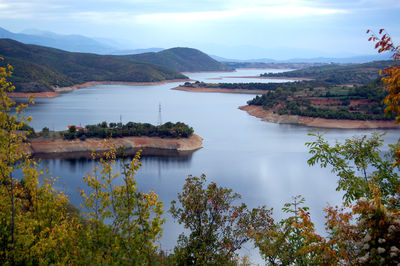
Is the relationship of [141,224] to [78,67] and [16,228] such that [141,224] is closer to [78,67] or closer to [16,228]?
[16,228]

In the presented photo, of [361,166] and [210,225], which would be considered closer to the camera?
[361,166]

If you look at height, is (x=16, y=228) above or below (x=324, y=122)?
above

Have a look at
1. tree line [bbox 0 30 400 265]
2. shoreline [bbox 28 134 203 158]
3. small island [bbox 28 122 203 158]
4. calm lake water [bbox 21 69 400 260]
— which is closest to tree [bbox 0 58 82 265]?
tree line [bbox 0 30 400 265]

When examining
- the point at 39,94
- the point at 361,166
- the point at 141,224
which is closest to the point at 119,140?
the point at 361,166

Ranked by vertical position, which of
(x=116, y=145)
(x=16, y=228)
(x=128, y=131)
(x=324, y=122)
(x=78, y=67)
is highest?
(x=78, y=67)

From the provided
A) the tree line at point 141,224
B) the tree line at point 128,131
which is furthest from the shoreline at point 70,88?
the tree line at point 141,224

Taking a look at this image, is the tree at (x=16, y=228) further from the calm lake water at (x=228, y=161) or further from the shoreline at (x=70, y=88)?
the shoreline at (x=70, y=88)

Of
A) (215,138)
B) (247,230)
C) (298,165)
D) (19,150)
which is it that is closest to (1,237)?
(19,150)

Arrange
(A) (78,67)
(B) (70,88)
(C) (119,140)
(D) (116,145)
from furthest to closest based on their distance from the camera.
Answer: (A) (78,67) → (B) (70,88) → (C) (119,140) → (D) (116,145)
